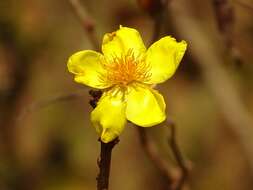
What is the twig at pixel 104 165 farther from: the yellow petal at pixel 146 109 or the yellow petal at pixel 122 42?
the yellow petal at pixel 122 42

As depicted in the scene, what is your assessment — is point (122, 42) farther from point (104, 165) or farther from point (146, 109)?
point (104, 165)

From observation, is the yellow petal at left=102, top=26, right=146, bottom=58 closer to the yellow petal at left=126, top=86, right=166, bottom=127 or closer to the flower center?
the flower center

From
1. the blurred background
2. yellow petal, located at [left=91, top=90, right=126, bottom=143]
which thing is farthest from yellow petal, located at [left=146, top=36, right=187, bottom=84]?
the blurred background

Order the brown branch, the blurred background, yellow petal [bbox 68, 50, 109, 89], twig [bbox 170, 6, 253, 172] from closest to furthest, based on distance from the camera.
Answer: yellow petal [bbox 68, 50, 109, 89], the brown branch, twig [bbox 170, 6, 253, 172], the blurred background

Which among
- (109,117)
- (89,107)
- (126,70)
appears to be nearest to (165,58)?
(126,70)

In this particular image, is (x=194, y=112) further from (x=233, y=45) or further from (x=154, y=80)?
(x=154, y=80)

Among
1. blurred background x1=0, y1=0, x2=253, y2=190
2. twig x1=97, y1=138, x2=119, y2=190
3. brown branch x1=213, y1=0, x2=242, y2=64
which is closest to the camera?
twig x1=97, y1=138, x2=119, y2=190

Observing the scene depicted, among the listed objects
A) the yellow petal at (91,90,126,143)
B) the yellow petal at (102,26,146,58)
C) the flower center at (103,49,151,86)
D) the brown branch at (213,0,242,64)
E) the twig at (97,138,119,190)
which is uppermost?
the brown branch at (213,0,242,64)
